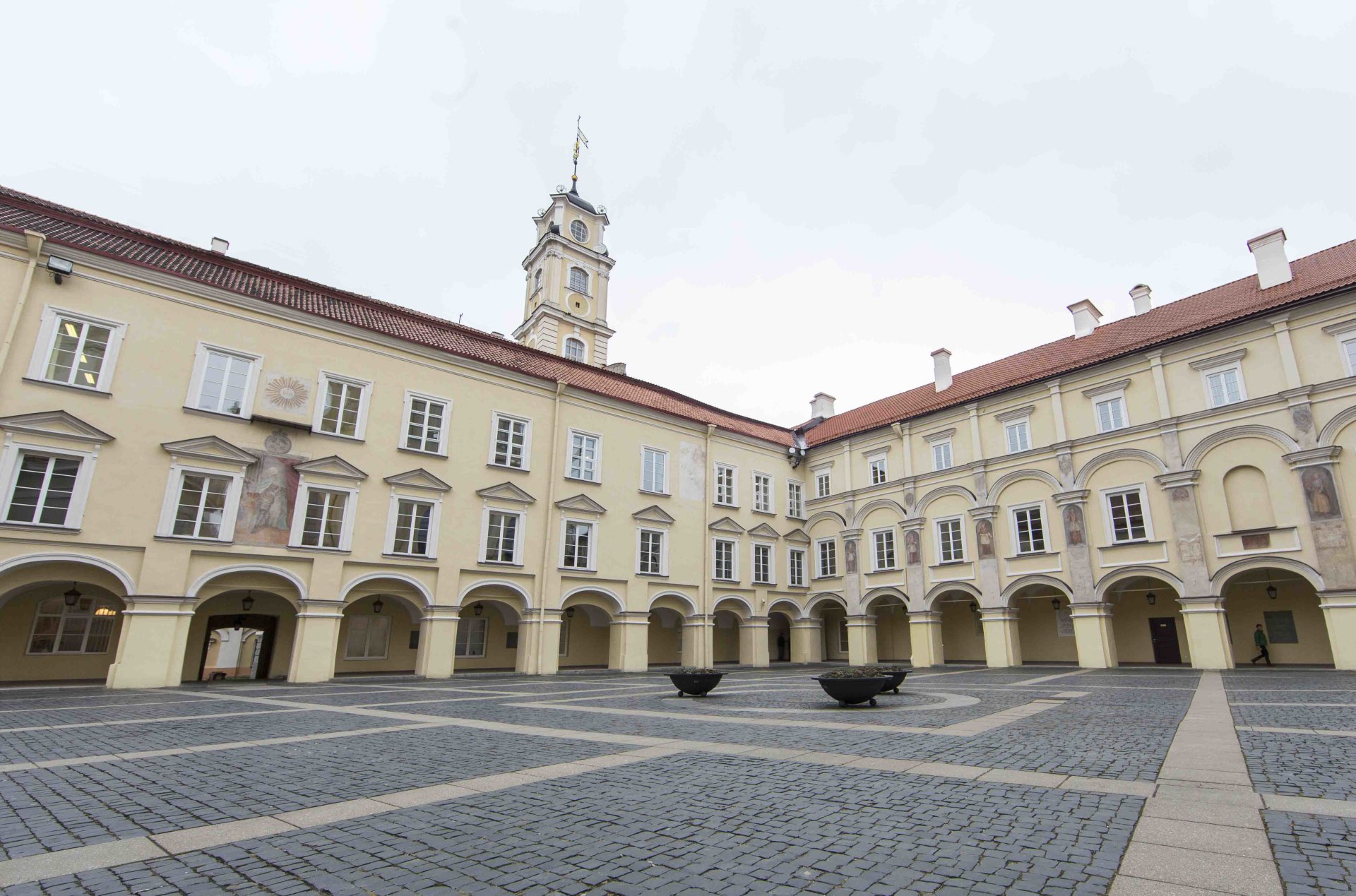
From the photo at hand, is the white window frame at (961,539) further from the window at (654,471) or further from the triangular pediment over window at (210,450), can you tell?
the triangular pediment over window at (210,450)

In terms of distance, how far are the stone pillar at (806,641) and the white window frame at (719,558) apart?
16.7 feet

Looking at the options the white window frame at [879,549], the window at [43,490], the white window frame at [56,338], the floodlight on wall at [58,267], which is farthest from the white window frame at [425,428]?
the white window frame at [879,549]

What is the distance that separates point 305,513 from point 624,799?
17387 millimetres

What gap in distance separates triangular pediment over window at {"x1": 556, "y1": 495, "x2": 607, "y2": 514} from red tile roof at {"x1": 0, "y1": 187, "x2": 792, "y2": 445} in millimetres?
4353

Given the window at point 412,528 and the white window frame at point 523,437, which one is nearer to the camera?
the window at point 412,528

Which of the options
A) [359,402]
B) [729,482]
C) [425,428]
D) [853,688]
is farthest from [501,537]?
[853,688]

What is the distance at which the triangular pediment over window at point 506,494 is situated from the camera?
2272cm

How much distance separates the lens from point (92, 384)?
1683cm

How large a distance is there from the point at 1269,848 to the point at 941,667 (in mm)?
24695

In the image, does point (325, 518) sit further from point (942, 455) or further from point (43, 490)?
point (942, 455)

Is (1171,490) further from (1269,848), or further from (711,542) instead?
(1269,848)

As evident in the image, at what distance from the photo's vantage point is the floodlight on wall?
1613 cm

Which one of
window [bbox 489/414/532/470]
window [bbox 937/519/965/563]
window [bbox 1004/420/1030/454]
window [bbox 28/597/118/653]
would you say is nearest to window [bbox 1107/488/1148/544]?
window [bbox 1004/420/1030/454]

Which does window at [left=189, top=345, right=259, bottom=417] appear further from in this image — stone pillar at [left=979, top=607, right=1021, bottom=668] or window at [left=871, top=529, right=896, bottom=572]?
stone pillar at [left=979, top=607, right=1021, bottom=668]
